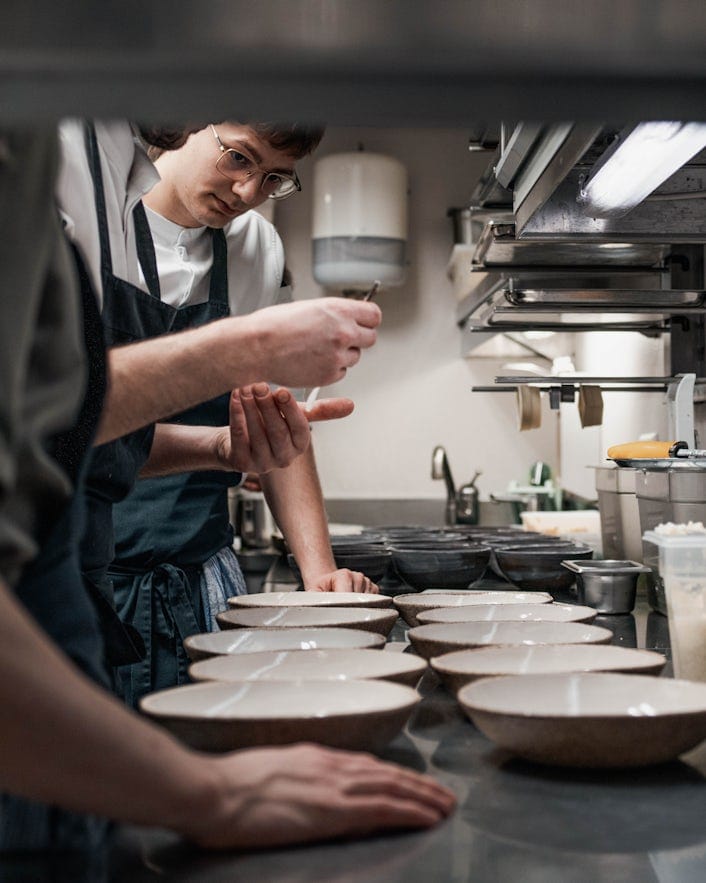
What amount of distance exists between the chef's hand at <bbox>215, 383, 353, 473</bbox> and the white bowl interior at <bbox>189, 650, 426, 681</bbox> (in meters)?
0.58

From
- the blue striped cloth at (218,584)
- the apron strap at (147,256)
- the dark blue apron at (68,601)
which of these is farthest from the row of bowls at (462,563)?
the dark blue apron at (68,601)

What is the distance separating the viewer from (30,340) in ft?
2.24

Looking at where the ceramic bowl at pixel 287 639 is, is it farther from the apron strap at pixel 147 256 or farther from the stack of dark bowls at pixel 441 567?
the stack of dark bowls at pixel 441 567

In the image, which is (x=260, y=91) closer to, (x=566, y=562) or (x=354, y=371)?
(x=566, y=562)

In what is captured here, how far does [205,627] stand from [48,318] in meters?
1.56

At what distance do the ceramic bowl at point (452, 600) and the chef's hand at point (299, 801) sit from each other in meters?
0.81

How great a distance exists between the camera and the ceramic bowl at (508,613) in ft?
4.98

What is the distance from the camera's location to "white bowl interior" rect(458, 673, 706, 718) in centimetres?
100

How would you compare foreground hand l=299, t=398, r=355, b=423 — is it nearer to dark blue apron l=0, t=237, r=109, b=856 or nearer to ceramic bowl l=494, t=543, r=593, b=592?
dark blue apron l=0, t=237, r=109, b=856

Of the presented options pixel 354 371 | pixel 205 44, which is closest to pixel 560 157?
pixel 205 44

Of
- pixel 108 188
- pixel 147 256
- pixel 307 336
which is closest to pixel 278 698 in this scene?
pixel 307 336

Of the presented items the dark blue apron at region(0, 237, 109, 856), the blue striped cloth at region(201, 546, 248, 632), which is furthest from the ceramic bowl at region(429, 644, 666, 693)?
the blue striped cloth at region(201, 546, 248, 632)

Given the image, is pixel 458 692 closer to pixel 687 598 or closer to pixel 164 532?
pixel 687 598

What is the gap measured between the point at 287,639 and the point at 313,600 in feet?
1.41
